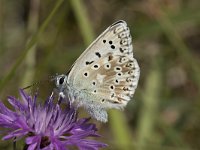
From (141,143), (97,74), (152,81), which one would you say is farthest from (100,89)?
(152,81)

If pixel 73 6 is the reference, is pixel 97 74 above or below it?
below

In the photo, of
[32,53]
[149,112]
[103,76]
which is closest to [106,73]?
[103,76]

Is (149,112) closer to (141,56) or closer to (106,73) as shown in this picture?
(141,56)

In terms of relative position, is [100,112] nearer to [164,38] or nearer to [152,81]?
[152,81]

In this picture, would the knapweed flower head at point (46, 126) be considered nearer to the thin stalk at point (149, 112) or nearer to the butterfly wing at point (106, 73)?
the butterfly wing at point (106, 73)

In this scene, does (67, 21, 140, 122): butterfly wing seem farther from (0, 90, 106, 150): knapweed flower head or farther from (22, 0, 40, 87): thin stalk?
(22, 0, 40, 87): thin stalk

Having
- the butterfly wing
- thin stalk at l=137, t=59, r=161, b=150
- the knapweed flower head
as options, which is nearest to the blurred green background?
thin stalk at l=137, t=59, r=161, b=150

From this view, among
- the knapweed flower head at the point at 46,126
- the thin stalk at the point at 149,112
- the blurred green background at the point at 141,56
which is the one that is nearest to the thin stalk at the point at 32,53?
the blurred green background at the point at 141,56
